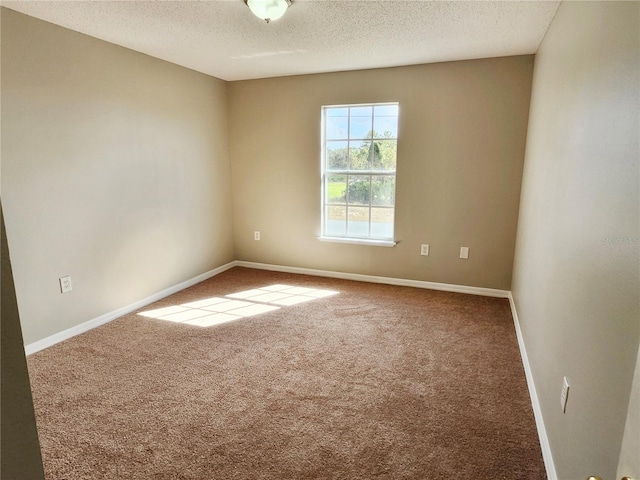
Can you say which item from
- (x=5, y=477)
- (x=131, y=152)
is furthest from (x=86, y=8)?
(x=5, y=477)

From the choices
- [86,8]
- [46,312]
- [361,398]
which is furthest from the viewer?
[46,312]

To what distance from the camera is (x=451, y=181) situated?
366 centimetres

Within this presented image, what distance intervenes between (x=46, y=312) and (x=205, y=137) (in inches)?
91.7

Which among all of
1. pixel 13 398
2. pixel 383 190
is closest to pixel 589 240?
pixel 13 398

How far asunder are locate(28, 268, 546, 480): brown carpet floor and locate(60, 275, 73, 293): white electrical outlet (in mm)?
388

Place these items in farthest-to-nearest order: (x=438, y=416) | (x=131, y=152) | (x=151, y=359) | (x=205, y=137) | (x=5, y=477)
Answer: (x=205, y=137) → (x=131, y=152) → (x=151, y=359) → (x=438, y=416) → (x=5, y=477)

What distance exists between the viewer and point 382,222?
4066 mm

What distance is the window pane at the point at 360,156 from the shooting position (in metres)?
4.00

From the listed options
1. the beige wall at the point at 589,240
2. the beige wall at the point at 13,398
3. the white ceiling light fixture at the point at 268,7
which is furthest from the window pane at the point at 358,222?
the beige wall at the point at 13,398

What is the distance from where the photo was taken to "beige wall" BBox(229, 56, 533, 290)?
11.2ft

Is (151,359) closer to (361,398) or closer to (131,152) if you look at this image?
(361,398)

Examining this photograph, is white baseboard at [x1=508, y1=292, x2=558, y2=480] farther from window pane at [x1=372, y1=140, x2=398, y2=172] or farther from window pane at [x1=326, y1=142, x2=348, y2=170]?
window pane at [x1=326, y1=142, x2=348, y2=170]

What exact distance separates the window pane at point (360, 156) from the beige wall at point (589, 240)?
6.42 feet

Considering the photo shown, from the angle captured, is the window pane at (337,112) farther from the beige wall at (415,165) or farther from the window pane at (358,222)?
the window pane at (358,222)
